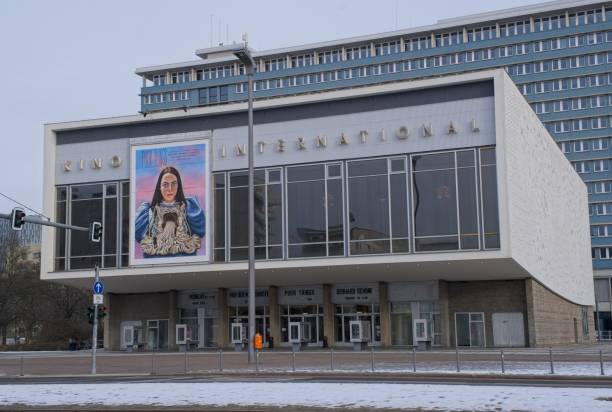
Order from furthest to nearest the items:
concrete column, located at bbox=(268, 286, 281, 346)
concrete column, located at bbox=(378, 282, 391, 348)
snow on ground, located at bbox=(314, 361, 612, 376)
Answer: concrete column, located at bbox=(268, 286, 281, 346) → concrete column, located at bbox=(378, 282, 391, 348) → snow on ground, located at bbox=(314, 361, 612, 376)

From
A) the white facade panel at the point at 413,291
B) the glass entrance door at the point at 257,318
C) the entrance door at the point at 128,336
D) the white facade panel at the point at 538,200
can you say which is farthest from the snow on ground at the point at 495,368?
the entrance door at the point at 128,336

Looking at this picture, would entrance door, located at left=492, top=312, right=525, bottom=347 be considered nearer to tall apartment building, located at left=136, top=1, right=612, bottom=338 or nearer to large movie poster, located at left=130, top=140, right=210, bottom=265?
large movie poster, located at left=130, top=140, right=210, bottom=265

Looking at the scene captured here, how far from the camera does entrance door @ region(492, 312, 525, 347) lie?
49.9 meters

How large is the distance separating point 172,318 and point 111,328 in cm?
513

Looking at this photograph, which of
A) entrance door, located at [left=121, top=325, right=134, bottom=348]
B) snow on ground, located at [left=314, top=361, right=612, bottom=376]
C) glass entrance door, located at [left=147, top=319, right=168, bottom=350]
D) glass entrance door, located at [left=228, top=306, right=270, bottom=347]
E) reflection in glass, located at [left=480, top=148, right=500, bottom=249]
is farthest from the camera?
glass entrance door, located at [left=147, top=319, right=168, bottom=350]

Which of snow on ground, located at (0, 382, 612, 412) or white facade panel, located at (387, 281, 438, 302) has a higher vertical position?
white facade panel, located at (387, 281, 438, 302)

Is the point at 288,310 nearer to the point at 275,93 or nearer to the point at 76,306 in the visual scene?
the point at 76,306

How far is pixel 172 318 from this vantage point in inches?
2290

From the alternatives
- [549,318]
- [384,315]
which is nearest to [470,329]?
[384,315]

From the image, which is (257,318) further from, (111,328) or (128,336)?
(111,328)

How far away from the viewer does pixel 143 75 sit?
130 meters

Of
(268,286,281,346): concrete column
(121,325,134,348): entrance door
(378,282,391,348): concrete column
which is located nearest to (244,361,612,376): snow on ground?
(378,282,391,348): concrete column

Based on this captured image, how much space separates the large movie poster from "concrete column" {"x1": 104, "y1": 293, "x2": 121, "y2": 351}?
28.3ft

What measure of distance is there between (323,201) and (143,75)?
86.6m
